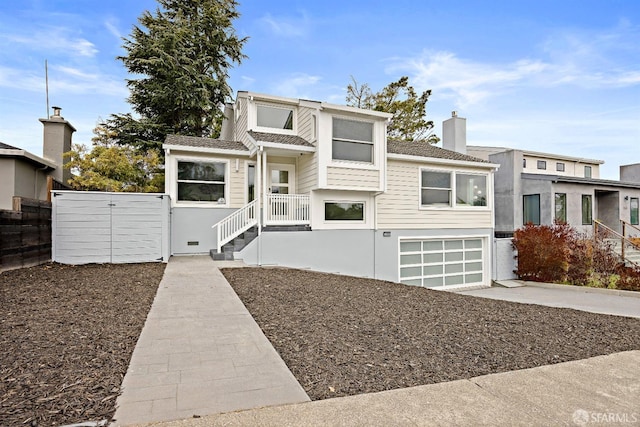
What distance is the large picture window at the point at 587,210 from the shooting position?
16.4m

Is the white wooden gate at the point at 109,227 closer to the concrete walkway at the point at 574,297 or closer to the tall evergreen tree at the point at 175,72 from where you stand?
the concrete walkway at the point at 574,297

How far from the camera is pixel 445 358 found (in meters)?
3.32

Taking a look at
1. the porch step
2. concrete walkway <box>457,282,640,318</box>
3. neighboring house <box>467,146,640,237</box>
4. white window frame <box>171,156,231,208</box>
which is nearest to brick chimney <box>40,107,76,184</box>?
white window frame <box>171,156,231,208</box>

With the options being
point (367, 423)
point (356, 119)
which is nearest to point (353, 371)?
point (367, 423)

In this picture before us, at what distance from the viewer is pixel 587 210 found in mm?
16562

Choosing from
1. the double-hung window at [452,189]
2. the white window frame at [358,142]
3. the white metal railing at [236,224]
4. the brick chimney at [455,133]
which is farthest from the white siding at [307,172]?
the brick chimney at [455,133]

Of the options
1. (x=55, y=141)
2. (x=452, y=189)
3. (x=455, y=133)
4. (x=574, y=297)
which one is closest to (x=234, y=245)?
(x=452, y=189)

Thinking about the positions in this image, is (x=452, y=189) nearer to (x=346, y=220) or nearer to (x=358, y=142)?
(x=358, y=142)

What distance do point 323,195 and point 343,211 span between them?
0.94m

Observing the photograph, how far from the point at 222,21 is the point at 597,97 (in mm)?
20278

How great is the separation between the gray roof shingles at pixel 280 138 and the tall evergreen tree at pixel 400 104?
14.4 m

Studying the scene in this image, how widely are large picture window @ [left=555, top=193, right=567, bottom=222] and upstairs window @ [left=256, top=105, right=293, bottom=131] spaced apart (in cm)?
1280

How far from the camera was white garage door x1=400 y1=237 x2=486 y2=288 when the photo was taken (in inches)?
502

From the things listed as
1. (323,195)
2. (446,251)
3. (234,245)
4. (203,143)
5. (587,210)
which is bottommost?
(446,251)
